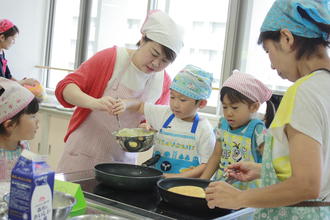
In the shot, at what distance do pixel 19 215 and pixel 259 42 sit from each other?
0.78 meters

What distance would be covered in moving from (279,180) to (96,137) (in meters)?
1.04

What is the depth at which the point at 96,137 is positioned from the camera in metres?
1.97

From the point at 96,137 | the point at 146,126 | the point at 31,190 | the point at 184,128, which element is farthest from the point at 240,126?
the point at 31,190

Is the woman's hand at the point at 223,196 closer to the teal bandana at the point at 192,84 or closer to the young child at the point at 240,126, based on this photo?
the young child at the point at 240,126

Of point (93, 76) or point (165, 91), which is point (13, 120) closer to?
point (93, 76)

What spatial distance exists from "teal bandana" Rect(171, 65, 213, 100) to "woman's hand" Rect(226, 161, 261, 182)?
0.59m

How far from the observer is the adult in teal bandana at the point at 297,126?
0.97 meters

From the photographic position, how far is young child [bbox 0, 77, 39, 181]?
1.83m

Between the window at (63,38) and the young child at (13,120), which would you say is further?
the window at (63,38)

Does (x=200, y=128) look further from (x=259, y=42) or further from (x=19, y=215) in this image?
(x=19, y=215)

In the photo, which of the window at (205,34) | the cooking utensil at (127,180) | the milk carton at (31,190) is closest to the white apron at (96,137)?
the cooking utensil at (127,180)

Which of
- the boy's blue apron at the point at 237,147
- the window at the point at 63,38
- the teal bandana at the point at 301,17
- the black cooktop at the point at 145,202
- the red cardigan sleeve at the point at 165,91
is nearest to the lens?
the teal bandana at the point at 301,17

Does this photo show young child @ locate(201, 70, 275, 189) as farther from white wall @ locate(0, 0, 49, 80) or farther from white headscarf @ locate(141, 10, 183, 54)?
white wall @ locate(0, 0, 49, 80)

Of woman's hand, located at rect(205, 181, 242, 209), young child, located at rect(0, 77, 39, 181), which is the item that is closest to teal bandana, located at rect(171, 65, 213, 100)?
young child, located at rect(0, 77, 39, 181)
